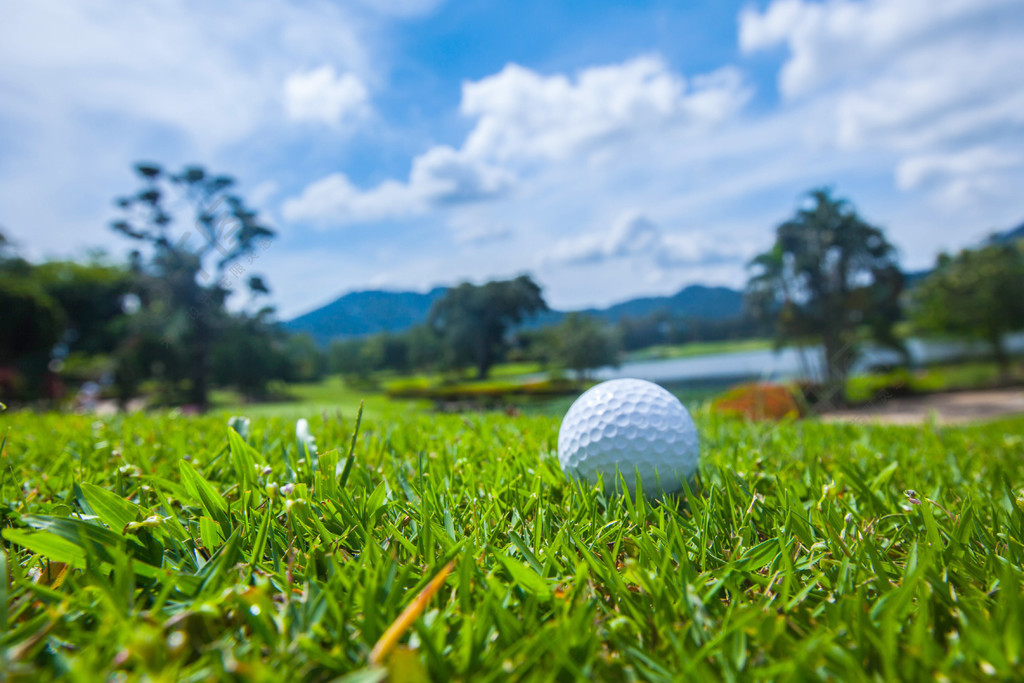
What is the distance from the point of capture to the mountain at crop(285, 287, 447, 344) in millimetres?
18266

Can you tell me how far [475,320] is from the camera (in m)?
12.9

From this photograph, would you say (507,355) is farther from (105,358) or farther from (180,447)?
(105,358)

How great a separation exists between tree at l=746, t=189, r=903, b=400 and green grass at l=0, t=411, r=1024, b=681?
2237cm

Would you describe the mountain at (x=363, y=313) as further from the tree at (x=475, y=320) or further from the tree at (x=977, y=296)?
the tree at (x=977, y=296)

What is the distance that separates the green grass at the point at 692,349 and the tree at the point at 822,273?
2051 mm

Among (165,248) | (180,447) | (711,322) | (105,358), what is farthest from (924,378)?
(105,358)

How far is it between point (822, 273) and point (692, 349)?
371 inches

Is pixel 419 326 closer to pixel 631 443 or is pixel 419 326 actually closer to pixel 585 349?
pixel 585 349

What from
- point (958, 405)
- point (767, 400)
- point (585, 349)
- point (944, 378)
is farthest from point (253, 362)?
point (944, 378)

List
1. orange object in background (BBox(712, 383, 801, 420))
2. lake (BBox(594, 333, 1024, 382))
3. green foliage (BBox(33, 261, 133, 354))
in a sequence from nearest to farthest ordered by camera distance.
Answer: orange object in background (BBox(712, 383, 801, 420))
lake (BBox(594, 333, 1024, 382))
green foliage (BBox(33, 261, 133, 354))

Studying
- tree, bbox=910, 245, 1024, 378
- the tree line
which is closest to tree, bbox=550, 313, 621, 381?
the tree line

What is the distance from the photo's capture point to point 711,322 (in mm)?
17578

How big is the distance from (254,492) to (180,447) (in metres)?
1.06

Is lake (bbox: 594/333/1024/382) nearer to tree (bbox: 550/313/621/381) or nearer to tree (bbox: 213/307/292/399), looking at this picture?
tree (bbox: 550/313/621/381)
